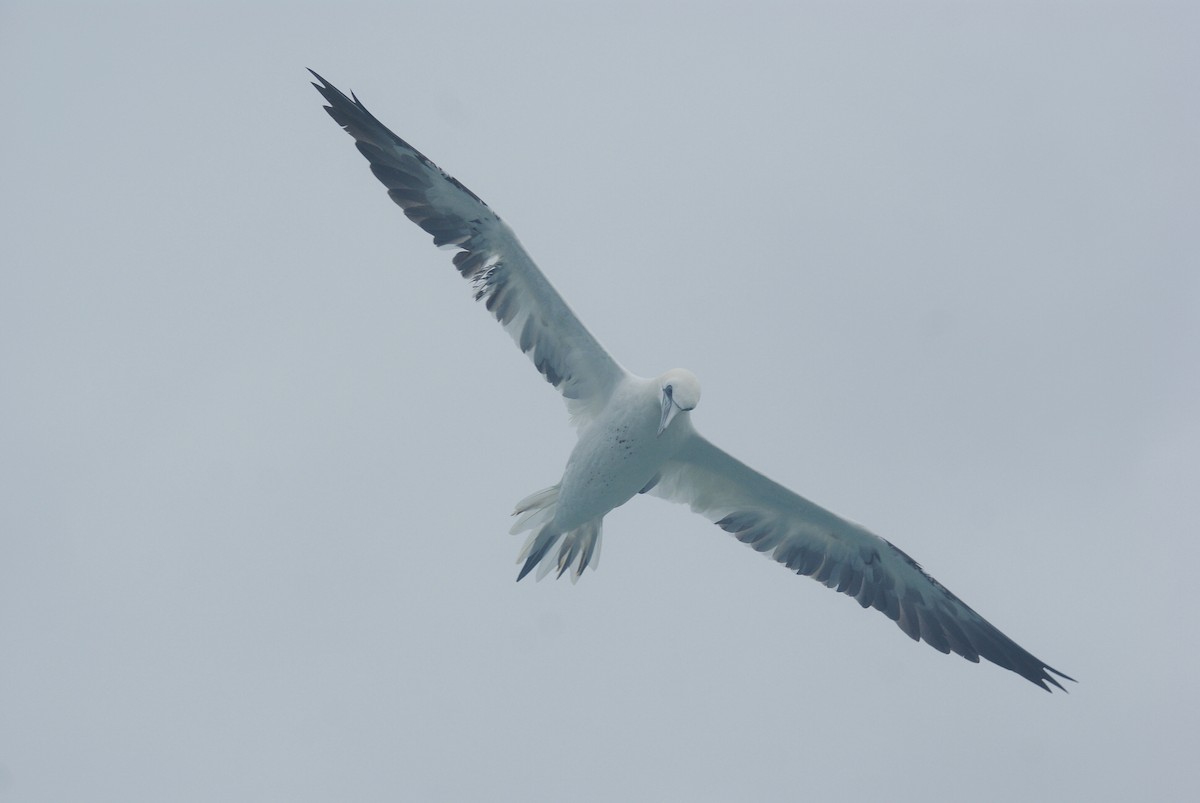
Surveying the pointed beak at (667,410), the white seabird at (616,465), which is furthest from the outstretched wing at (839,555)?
the pointed beak at (667,410)

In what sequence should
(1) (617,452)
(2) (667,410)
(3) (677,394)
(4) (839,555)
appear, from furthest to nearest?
(4) (839,555) < (1) (617,452) < (2) (667,410) < (3) (677,394)

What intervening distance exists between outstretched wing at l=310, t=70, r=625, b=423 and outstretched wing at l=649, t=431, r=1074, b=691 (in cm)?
186

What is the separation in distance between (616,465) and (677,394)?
1192 mm

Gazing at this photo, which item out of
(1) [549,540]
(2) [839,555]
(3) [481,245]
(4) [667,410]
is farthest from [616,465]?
(2) [839,555]

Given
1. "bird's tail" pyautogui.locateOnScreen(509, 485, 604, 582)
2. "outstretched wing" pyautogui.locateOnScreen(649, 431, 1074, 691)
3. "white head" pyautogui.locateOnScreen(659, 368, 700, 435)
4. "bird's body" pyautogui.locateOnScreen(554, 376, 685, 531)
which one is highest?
"outstretched wing" pyautogui.locateOnScreen(649, 431, 1074, 691)

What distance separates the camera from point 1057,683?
60.9ft

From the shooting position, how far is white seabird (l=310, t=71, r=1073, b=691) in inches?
695

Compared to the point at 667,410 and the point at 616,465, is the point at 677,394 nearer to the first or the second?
the point at 667,410

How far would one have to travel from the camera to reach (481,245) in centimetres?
1798

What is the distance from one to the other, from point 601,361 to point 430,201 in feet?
8.64

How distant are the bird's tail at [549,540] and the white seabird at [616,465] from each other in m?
0.01

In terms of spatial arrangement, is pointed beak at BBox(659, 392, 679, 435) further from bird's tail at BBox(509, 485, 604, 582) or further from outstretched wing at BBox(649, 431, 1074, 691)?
bird's tail at BBox(509, 485, 604, 582)

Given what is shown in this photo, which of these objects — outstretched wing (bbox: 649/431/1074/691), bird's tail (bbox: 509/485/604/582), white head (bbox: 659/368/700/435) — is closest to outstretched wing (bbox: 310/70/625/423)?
white head (bbox: 659/368/700/435)

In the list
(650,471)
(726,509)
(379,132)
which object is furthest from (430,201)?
(726,509)
